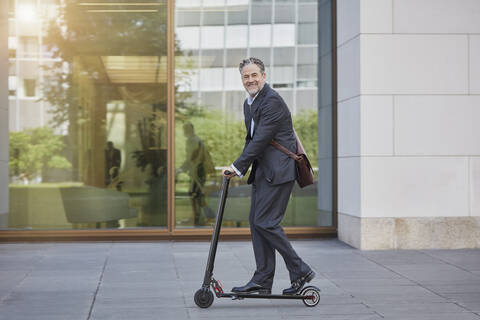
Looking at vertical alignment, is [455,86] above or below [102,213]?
above

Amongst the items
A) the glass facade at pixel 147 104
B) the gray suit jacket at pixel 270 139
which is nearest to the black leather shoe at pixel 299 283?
the gray suit jacket at pixel 270 139

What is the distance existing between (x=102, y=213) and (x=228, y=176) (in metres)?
5.19

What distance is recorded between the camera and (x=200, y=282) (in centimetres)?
659

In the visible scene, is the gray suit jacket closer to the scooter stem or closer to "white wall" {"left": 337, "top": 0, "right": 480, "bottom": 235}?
the scooter stem

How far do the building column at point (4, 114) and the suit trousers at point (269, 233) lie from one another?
552 centimetres

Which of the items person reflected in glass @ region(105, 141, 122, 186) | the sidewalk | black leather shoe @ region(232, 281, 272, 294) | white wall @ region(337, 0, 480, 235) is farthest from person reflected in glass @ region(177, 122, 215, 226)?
black leather shoe @ region(232, 281, 272, 294)

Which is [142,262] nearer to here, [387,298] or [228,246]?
[228,246]

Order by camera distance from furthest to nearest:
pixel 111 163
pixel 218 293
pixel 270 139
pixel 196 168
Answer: pixel 196 168, pixel 111 163, pixel 270 139, pixel 218 293

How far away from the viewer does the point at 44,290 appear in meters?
6.18

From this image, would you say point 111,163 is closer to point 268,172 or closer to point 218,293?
point 268,172

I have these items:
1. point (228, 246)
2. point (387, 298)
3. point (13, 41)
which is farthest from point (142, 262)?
point (13, 41)

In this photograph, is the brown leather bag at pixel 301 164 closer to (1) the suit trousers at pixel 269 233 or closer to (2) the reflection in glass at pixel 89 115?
(1) the suit trousers at pixel 269 233

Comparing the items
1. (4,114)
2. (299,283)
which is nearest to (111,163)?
(4,114)

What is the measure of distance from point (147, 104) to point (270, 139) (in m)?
4.85
